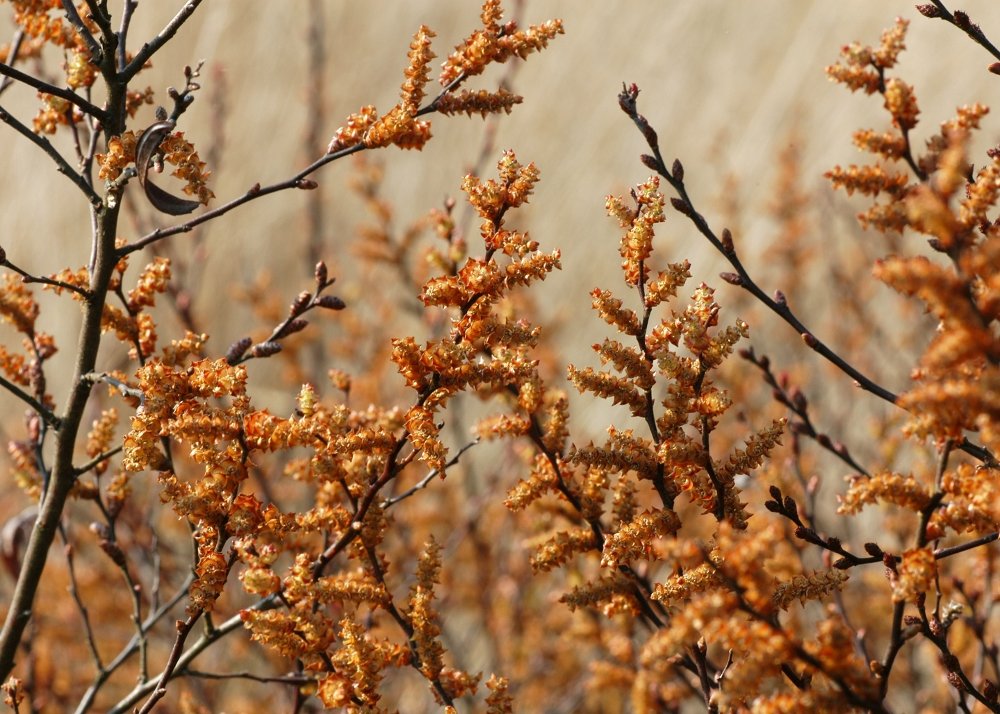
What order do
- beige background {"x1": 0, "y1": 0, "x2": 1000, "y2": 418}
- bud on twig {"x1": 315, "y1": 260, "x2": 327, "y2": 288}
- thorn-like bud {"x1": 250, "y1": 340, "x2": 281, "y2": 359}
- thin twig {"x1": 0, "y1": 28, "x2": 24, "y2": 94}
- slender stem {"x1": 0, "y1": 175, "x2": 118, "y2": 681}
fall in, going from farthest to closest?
beige background {"x1": 0, "y1": 0, "x2": 1000, "y2": 418}
thin twig {"x1": 0, "y1": 28, "x2": 24, "y2": 94}
bud on twig {"x1": 315, "y1": 260, "x2": 327, "y2": 288}
thorn-like bud {"x1": 250, "y1": 340, "x2": 281, "y2": 359}
slender stem {"x1": 0, "y1": 175, "x2": 118, "y2": 681}

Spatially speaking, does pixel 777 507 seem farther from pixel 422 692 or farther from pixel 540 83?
pixel 540 83

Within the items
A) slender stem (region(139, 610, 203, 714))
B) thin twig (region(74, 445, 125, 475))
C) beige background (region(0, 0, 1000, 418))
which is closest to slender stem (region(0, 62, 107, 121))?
thin twig (region(74, 445, 125, 475))

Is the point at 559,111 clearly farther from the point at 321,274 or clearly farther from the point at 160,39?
the point at 160,39

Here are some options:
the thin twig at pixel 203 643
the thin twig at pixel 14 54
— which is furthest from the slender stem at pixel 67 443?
the thin twig at pixel 14 54

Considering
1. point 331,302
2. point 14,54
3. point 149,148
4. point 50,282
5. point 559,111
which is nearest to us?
point 149,148

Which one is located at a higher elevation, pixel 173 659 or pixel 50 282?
pixel 50 282

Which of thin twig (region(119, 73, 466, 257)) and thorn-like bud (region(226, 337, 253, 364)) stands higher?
thin twig (region(119, 73, 466, 257))

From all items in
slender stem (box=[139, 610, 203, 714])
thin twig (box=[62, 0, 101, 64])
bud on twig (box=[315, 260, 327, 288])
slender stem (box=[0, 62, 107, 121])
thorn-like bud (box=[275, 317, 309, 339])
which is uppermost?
thin twig (box=[62, 0, 101, 64])

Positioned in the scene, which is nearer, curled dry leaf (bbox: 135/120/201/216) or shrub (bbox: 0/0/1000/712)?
shrub (bbox: 0/0/1000/712)

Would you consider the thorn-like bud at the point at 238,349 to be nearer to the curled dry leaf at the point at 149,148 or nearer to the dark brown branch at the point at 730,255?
the curled dry leaf at the point at 149,148

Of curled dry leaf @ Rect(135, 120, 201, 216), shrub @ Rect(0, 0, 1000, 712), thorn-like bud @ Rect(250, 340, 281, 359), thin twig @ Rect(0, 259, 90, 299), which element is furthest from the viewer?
thorn-like bud @ Rect(250, 340, 281, 359)

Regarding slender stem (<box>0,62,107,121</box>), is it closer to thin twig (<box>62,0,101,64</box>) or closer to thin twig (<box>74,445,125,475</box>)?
thin twig (<box>62,0,101,64</box>)

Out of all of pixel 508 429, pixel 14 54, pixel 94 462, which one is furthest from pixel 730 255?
pixel 14 54

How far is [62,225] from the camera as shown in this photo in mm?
9938
